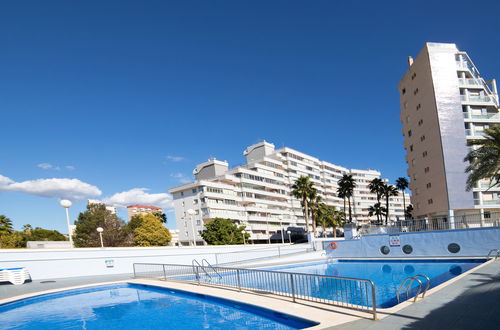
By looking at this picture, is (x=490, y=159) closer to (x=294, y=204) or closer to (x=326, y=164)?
(x=294, y=204)

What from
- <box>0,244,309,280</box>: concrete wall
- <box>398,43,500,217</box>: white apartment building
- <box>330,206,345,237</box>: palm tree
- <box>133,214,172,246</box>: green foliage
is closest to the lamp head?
<box>0,244,309,280</box>: concrete wall

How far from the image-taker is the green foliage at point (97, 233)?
5119 centimetres

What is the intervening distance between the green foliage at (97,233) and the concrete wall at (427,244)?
3515 centimetres

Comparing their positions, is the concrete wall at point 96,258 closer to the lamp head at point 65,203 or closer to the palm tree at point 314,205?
the lamp head at point 65,203

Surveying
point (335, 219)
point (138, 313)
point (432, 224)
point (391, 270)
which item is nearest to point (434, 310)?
point (138, 313)

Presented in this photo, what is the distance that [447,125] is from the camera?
40125 millimetres

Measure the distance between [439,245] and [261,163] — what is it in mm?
56875

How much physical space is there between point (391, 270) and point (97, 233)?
45629 millimetres

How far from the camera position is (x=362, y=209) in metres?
115

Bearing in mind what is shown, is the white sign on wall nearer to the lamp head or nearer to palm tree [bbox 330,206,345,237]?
the lamp head

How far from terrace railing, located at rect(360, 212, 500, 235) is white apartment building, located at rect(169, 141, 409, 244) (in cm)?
3268

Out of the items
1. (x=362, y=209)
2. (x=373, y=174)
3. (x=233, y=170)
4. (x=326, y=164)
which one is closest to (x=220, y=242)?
(x=233, y=170)

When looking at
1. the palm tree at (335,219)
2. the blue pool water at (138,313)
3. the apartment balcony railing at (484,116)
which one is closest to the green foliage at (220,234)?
the palm tree at (335,219)

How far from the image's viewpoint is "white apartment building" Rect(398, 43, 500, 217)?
128 ft
